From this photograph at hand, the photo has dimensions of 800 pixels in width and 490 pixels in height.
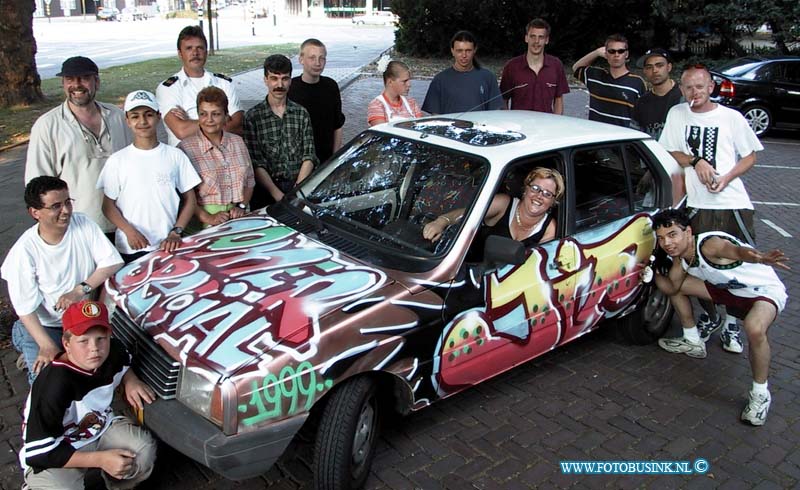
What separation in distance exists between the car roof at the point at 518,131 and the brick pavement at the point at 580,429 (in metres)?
1.56

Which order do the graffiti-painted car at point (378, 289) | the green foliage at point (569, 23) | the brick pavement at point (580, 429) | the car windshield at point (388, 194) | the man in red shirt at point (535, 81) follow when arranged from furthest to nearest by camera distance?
the green foliage at point (569, 23) < the man in red shirt at point (535, 81) < the car windshield at point (388, 194) < the brick pavement at point (580, 429) < the graffiti-painted car at point (378, 289)

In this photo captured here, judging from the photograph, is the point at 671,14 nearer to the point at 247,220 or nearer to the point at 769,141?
the point at 769,141

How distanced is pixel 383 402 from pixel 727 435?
2077mm

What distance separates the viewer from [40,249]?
3.42 metres

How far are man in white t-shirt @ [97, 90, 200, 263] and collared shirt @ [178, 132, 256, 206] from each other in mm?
223

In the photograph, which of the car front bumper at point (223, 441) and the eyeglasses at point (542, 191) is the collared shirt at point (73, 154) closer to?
the car front bumper at point (223, 441)

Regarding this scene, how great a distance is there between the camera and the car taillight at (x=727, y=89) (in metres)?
12.7

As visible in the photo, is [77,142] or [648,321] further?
[648,321]

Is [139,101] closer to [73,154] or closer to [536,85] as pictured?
[73,154]

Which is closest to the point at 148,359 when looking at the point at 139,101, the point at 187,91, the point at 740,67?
the point at 139,101

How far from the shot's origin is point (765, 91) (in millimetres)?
12594

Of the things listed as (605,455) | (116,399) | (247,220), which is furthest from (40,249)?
(605,455)

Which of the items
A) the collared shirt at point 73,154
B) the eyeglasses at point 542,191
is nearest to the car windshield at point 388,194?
the eyeglasses at point 542,191

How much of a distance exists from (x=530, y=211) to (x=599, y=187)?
75cm
